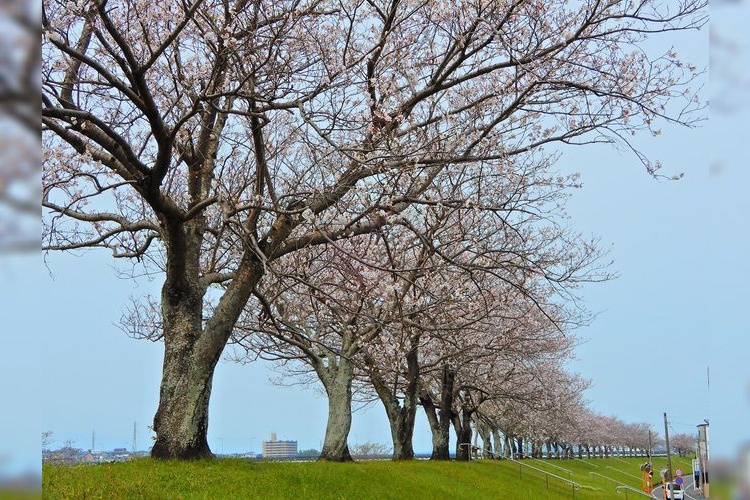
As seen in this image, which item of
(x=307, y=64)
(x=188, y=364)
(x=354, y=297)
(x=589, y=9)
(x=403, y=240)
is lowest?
(x=188, y=364)

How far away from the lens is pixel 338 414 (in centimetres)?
1778

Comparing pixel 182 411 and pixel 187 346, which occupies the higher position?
pixel 187 346

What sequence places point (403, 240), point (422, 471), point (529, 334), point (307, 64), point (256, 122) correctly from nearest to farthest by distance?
point (307, 64)
point (256, 122)
point (403, 240)
point (422, 471)
point (529, 334)

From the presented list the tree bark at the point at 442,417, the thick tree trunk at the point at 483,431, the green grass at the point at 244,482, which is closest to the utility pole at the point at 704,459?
the green grass at the point at 244,482

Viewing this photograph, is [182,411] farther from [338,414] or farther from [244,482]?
[338,414]

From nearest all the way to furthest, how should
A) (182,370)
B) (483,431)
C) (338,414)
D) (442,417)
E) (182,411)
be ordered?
1. (182,411)
2. (182,370)
3. (338,414)
4. (442,417)
5. (483,431)

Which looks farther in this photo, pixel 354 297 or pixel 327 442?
pixel 327 442

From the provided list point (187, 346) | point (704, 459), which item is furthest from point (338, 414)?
point (704, 459)

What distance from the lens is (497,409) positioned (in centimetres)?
3688

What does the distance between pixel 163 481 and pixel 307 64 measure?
19.3 ft

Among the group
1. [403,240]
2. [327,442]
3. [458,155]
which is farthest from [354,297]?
[327,442]

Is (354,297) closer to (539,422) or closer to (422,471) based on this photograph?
(422,471)

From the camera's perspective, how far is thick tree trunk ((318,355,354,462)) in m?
17.4

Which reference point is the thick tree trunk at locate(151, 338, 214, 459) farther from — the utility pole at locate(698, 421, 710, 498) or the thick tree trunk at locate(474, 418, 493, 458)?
the thick tree trunk at locate(474, 418, 493, 458)
